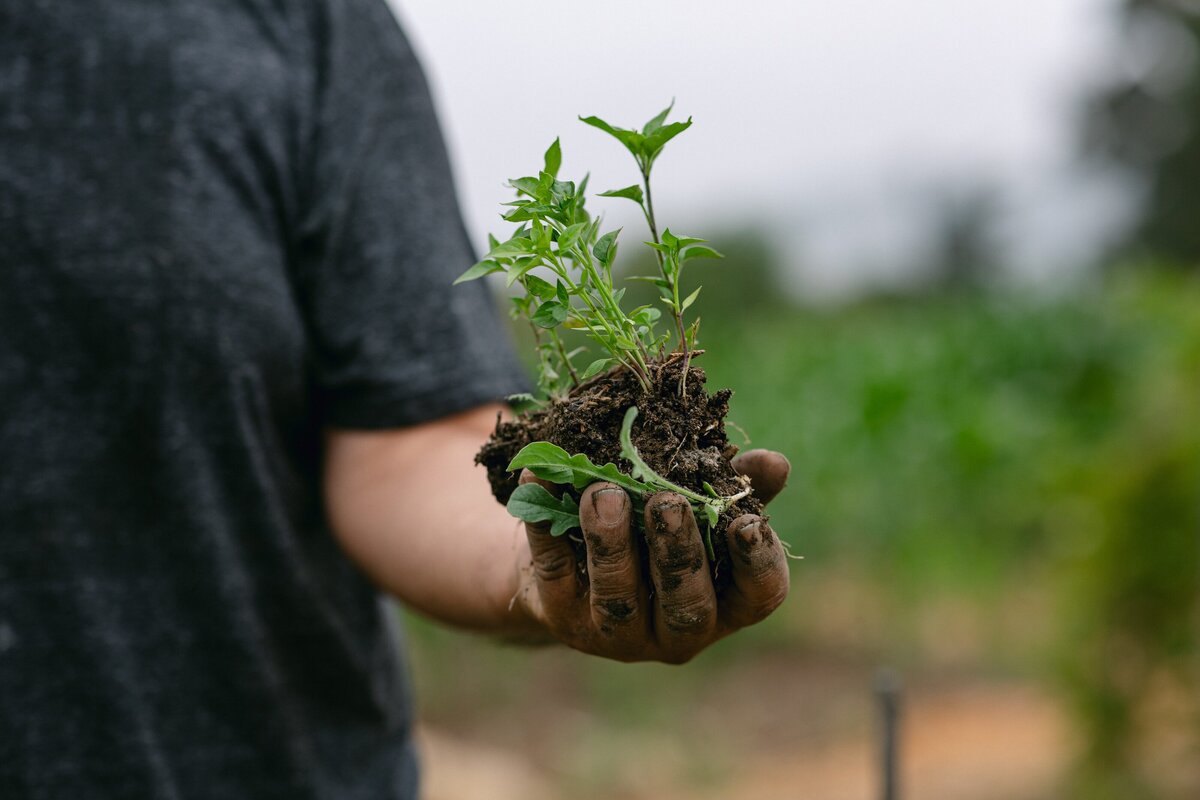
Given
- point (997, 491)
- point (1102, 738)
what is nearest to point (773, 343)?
point (997, 491)

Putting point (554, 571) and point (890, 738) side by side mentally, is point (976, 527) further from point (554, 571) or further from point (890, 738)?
point (554, 571)

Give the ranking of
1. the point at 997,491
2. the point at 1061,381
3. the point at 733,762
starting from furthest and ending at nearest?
the point at 1061,381
the point at 997,491
the point at 733,762

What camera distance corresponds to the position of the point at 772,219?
75.4 ft

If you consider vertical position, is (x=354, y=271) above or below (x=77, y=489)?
above

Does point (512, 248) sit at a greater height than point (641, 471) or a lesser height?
greater

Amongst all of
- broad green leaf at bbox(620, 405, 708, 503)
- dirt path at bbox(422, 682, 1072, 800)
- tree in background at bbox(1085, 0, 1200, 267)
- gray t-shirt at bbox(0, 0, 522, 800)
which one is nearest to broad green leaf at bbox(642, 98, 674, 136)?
broad green leaf at bbox(620, 405, 708, 503)

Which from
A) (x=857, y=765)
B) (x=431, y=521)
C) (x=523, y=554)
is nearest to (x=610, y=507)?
(x=523, y=554)

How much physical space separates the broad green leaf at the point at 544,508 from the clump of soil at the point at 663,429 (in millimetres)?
51

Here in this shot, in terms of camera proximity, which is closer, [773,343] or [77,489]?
[77,489]

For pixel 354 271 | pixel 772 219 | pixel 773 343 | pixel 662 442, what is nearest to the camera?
pixel 662 442

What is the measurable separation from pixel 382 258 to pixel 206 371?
12.8 inches

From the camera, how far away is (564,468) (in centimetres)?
89

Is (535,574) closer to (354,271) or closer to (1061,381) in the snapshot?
(354,271)

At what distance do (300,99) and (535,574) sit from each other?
105 centimetres
